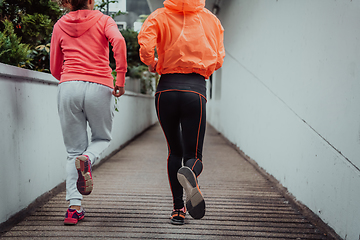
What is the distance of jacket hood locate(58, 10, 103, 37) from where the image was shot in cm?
216

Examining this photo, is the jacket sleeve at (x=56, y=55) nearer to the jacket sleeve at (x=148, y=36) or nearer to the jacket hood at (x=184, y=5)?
the jacket sleeve at (x=148, y=36)

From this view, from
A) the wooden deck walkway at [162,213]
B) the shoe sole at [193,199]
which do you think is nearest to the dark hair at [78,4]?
the shoe sole at [193,199]

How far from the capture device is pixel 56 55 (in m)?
2.25

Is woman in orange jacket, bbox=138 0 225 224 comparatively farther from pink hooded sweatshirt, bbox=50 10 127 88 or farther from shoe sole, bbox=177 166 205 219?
pink hooded sweatshirt, bbox=50 10 127 88

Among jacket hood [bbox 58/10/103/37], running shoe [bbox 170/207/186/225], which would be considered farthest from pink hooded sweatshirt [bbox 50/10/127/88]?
running shoe [bbox 170/207/186/225]

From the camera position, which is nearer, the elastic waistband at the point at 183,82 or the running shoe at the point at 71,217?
the elastic waistband at the point at 183,82

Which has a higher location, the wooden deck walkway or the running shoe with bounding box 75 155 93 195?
the running shoe with bounding box 75 155 93 195

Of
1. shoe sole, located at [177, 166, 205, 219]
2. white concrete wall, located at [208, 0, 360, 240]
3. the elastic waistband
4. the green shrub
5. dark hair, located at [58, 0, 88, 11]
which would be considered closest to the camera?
shoe sole, located at [177, 166, 205, 219]

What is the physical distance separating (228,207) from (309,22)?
1.74 meters

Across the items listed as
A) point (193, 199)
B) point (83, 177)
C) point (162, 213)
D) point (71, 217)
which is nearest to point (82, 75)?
point (83, 177)

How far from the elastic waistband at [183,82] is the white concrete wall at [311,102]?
3.11 ft

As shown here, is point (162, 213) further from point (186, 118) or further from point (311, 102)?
point (311, 102)

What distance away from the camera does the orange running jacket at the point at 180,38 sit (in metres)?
1.96

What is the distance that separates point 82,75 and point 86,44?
0.23 metres
